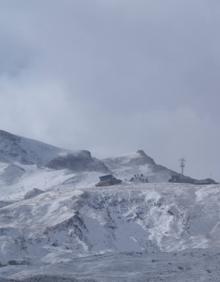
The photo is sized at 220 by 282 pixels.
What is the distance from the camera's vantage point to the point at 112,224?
432ft

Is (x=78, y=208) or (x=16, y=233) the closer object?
(x=16, y=233)

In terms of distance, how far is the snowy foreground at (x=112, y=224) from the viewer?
116188mm

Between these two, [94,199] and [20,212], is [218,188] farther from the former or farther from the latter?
[20,212]

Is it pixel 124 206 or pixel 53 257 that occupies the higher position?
pixel 124 206

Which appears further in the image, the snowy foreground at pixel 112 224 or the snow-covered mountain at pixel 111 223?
the snow-covered mountain at pixel 111 223

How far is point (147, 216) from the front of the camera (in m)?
136

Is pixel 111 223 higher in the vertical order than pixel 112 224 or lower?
higher

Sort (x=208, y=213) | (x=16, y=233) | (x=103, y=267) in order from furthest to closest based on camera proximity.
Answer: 1. (x=208, y=213)
2. (x=16, y=233)
3. (x=103, y=267)

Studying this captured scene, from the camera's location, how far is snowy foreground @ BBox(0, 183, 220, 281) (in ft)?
381

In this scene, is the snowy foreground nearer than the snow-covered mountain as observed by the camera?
Yes

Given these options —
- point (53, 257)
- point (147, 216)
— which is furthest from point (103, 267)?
point (147, 216)

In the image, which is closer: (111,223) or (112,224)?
(112,224)

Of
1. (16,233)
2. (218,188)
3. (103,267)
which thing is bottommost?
(103,267)

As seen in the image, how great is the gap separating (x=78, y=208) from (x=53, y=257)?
2748cm
